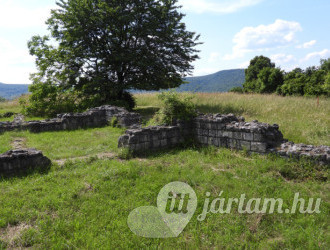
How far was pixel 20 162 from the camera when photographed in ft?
19.2

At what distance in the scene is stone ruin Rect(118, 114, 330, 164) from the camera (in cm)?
597

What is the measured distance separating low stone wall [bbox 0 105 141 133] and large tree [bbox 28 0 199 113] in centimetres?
373

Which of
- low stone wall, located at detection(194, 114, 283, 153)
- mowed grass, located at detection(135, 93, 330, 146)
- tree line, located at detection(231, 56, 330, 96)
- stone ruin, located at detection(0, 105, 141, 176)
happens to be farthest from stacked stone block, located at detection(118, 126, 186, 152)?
tree line, located at detection(231, 56, 330, 96)

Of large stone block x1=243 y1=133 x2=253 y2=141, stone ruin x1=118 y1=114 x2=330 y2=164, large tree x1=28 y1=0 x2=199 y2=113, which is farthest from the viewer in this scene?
large tree x1=28 y1=0 x2=199 y2=113

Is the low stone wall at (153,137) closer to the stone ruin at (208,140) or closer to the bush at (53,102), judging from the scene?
the stone ruin at (208,140)

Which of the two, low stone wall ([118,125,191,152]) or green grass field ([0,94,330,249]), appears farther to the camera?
low stone wall ([118,125,191,152])

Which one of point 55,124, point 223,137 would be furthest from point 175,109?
point 55,124

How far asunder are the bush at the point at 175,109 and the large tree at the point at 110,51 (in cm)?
797

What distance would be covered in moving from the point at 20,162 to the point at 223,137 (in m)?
5.64

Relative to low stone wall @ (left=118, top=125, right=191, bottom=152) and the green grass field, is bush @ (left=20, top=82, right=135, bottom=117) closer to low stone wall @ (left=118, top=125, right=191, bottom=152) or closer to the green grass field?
the green grass field

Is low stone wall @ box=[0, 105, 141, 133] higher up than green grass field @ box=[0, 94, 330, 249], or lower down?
higher up

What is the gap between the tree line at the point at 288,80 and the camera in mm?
25205

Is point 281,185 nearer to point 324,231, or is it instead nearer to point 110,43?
point 324,231

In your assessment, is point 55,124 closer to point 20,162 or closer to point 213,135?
point 20,162
